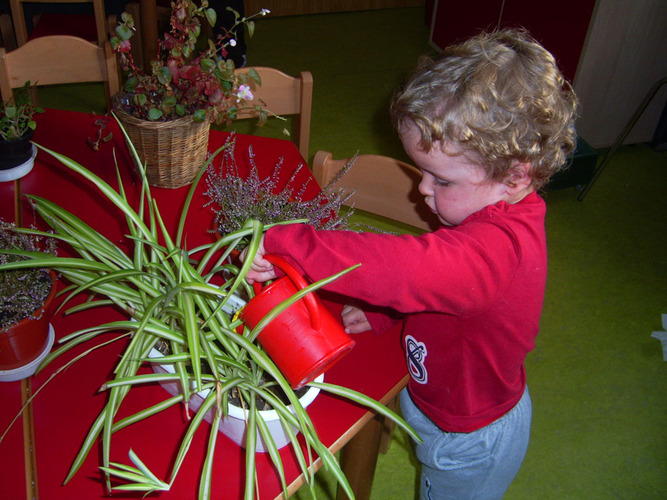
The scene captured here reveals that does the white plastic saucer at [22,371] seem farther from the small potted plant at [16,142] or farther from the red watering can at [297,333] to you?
the small potted plant at [16,142]

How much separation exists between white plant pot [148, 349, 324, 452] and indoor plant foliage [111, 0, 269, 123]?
1.82 feet

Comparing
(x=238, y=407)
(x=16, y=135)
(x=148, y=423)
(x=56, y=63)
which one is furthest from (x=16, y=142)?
(x=238, y=407)

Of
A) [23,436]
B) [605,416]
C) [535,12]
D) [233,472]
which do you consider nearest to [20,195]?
[23,436]

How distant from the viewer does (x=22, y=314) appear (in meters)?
0.93

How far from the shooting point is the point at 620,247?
267 cm

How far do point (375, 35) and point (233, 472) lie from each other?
3.95 meters

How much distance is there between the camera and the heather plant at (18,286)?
93 centimetres

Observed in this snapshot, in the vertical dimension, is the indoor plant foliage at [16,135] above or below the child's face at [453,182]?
below

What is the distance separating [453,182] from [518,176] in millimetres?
107

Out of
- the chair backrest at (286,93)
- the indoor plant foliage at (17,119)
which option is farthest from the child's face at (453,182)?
the indoor plant foliage at (17,119)

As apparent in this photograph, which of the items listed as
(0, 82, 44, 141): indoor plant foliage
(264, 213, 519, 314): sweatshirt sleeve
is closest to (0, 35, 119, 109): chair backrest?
(0, 82, 44, 141): indoor plant foliage

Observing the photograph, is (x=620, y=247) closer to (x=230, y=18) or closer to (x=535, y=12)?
(x=535, y=12)

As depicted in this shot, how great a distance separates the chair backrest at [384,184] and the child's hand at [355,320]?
1.25 feet

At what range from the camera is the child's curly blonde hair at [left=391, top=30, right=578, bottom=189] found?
0.89 metres
